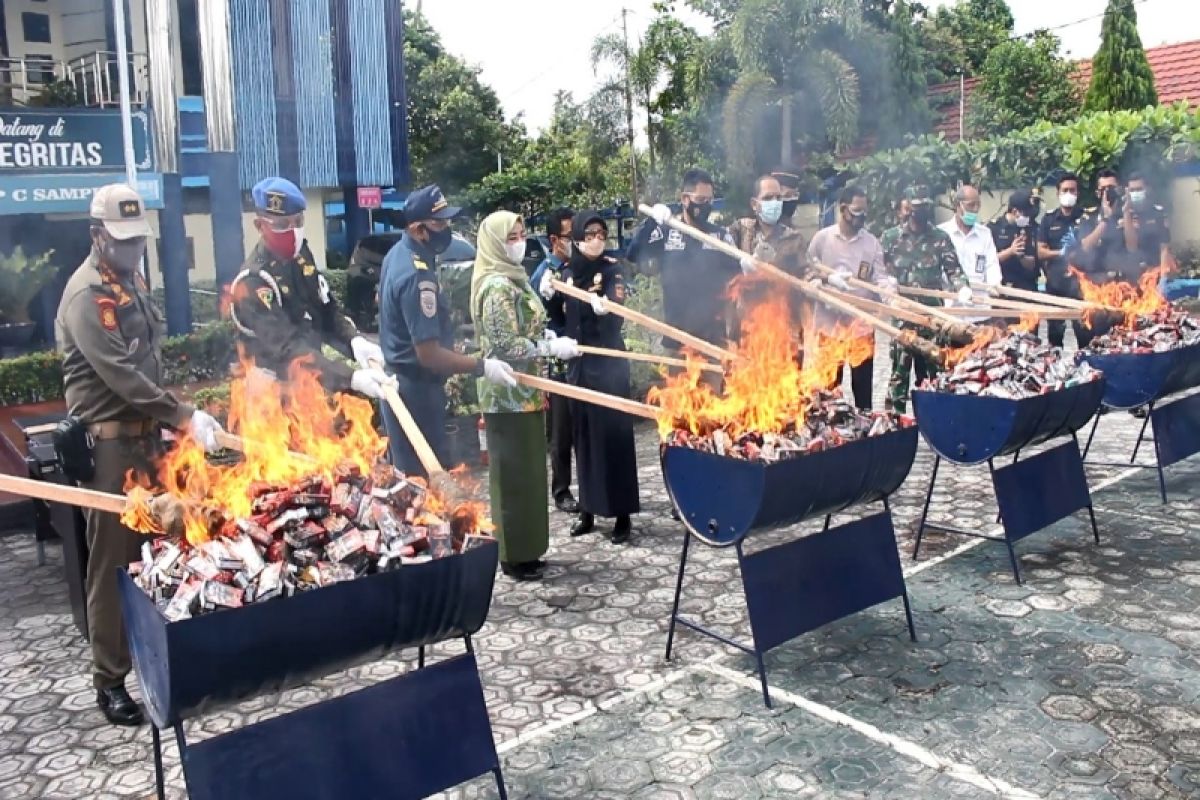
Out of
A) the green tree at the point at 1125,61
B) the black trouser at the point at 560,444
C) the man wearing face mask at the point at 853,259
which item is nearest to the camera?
the black trouser at the point at 560,444

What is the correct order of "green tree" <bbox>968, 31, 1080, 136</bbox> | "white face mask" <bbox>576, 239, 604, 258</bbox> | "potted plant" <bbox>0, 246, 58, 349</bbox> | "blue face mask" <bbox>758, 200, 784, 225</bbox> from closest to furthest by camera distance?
"white face mask" <bbox>576, 239, 604, 258</bbox> < "blue face mask" <bbox>758, 200, 784, 225</bbox> < "potted plant" <bbox>0, 246, 58, 349</bbox> < "green tree" <bbox>968, 31, 1080, 136</bbox>

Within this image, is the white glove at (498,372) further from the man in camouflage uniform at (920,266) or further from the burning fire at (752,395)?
the man in camouflage uniform at (920,266)

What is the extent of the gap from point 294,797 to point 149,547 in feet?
2.97

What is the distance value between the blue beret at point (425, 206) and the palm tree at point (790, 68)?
300 inches

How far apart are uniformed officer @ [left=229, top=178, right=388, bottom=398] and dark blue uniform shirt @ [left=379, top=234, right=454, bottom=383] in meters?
0.25

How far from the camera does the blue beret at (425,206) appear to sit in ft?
17.9

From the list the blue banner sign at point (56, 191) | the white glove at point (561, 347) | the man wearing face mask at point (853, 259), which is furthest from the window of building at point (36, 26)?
the white glove at point (561, 347)

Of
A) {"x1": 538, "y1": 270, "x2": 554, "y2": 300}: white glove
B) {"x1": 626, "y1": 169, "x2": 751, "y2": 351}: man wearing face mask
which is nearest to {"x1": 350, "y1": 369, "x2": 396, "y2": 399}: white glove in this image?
{"x1": 538, "y1": 270, "x2": 554, "y2": 300}: white glove

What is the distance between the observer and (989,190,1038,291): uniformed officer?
967 centimetres

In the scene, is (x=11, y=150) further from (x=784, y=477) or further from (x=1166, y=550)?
(x=1166, y=550)

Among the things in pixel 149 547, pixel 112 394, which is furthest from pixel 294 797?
pixel 112 394

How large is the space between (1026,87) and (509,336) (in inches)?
877

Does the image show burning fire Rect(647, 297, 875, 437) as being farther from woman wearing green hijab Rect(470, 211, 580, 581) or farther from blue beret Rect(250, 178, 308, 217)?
blue beret Rect(250, 178, 308, 217)

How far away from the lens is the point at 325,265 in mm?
24578
